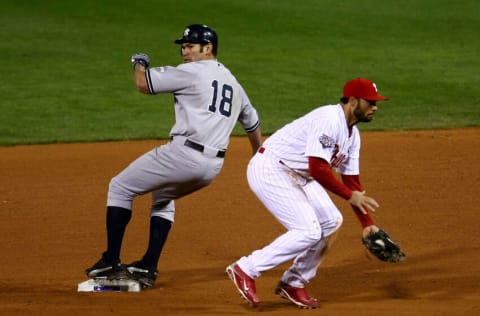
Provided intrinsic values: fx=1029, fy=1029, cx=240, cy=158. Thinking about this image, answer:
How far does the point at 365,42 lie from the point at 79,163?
1003cm

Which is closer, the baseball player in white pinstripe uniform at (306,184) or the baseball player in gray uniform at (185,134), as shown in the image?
the baseball player in white pinstripe uniform at (306,184)

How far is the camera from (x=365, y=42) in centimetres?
2102

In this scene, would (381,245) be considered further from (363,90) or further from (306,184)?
(363,90)

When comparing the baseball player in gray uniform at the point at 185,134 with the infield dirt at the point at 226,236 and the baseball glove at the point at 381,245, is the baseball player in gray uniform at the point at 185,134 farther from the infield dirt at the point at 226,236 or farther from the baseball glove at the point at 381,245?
the baseball glove at the point at 381,245

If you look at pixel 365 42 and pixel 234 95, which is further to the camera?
pixel 365 42

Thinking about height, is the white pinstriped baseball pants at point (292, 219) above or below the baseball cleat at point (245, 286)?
above

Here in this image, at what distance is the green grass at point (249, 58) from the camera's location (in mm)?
15281

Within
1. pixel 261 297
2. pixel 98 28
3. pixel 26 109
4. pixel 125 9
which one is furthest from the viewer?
pixel 125 9

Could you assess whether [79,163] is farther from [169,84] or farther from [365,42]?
[365,42]

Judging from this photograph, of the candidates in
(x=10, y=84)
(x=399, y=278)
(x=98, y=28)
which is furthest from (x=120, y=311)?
(x=98, y=28)

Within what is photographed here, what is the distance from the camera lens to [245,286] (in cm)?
705

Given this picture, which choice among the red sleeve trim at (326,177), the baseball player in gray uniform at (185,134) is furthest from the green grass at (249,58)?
the red sleeve trim at (326,177)

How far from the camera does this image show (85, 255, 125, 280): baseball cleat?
7488mm

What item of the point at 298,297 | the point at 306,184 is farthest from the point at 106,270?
the point at 306,184
